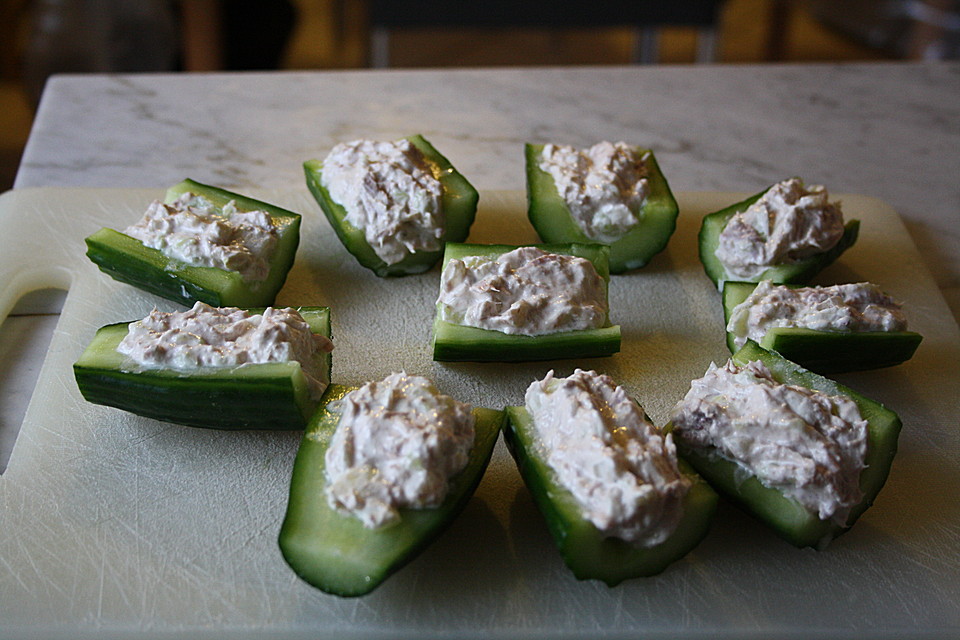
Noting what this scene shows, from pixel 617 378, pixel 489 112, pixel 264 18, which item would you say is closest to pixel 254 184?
pixel 489 112

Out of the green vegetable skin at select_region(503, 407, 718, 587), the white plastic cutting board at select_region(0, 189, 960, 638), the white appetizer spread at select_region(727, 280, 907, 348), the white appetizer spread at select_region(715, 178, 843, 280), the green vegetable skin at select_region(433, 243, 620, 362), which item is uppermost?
the white appetizer spread at select_region(715, 178, 843, 280)

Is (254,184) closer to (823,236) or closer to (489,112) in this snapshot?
(489,112)

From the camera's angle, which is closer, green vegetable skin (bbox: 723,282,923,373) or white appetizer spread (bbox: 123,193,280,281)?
green vegetable skin (bbox: 723,282,923,373)

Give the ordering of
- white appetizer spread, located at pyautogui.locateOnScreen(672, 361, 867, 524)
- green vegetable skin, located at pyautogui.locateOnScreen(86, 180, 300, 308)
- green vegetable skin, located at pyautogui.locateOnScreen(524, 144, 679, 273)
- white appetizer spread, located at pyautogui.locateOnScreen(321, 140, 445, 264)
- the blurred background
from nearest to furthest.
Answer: white appetizer spread, located at pyautogui.locateOnScreen(672, 361, 867, 524)
green vegetable skin, located at pyautogui.locateOnScreen(86, 180, 300, 308)
white appetizer spread, located at pyautogui.locateOnScreen(321, 140, 445, 264)
green vegetable skin, located at pyautogui.locateOnScreen(524, 144, 679, 273)
the blurred background

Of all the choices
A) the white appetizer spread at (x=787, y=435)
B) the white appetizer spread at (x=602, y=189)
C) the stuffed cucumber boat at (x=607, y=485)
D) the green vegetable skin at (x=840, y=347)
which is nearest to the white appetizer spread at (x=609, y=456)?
the stuffed cucumber boat at (x=607, y=485)

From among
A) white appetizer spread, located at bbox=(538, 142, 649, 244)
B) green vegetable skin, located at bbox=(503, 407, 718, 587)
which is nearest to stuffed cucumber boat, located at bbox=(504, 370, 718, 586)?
green vegetable skin, located at bbox=(503, 407, 718, 587)

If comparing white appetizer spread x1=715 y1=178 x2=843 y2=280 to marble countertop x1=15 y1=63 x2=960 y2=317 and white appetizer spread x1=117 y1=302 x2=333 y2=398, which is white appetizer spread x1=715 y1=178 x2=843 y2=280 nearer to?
marble countertop x1=15 y1=63 x2=960 y2=317

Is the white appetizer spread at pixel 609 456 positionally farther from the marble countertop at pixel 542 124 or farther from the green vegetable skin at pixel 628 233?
the marble countertop at pixel 542 124
